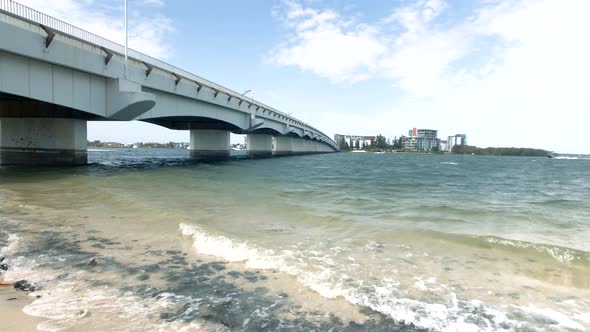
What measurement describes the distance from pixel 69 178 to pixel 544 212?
25885 millimetres

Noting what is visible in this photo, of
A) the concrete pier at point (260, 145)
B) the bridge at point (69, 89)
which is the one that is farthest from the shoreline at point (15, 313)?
the concrete pier at point (260, 145)

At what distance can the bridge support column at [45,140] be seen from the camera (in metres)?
29.3

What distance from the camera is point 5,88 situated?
758 inches

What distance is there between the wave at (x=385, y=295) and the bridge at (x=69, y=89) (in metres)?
18.7

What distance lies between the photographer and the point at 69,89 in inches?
929

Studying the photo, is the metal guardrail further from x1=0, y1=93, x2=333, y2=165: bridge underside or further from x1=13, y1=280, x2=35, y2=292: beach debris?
x1=13, y1=280, x2=35, y2=292: beach debris

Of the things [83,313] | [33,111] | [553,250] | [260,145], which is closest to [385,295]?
[83,313]

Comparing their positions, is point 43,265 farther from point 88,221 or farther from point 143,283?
point 88,221

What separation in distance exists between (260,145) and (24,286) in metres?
86.4

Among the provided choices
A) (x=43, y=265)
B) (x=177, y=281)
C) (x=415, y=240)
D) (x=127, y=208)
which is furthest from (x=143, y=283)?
(x=127, y=208)

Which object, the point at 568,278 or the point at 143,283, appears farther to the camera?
the point at 568,278

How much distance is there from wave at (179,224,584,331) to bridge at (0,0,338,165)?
18675 millimetres

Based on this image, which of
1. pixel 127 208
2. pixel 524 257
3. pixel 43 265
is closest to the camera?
pixel 43 265

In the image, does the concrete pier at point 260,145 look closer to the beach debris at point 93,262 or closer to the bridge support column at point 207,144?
the bridge support column at point 207,144
